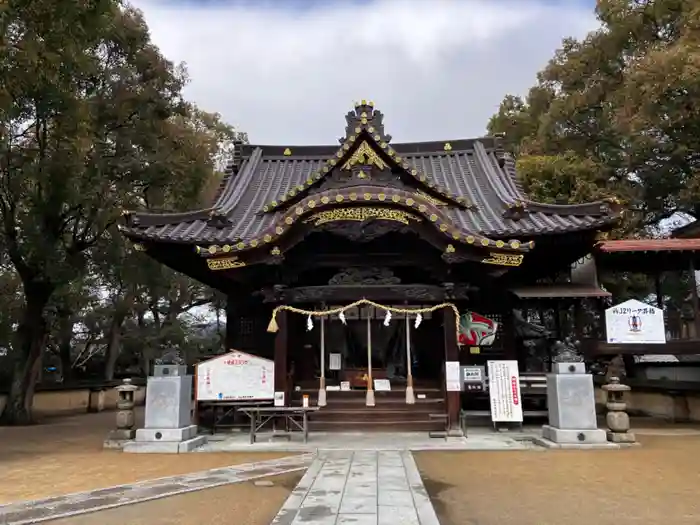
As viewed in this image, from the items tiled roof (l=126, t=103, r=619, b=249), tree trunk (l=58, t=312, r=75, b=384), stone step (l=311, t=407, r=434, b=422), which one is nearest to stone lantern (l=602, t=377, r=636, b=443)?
tiled roof (l=126, t=103, r=619, b=249)

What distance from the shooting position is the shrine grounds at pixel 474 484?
230 inches

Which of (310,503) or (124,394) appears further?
(124,394)

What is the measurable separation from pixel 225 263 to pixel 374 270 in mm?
3285

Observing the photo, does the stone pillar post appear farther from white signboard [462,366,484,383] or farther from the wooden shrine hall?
white signboard [462,366,484,383]

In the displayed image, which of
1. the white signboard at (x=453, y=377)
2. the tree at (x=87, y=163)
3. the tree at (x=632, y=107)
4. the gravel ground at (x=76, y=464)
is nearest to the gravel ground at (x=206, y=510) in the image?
the gravel ground at (x=76, y=464)

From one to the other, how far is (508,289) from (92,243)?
13367 millimetres

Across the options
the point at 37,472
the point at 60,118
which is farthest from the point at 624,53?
the point at 37,472

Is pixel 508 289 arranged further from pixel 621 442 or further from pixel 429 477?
pixel 429 477

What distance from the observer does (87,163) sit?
53.3 ft

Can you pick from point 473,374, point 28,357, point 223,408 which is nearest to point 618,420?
point 473,374

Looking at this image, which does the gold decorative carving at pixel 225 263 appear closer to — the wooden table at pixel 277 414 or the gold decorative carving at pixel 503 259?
the wooden table at pixel 277 414

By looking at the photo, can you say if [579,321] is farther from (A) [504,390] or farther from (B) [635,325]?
(A) [504,390]

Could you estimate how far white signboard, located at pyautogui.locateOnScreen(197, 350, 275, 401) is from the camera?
11.7m

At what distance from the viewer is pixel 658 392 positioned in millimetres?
14898
